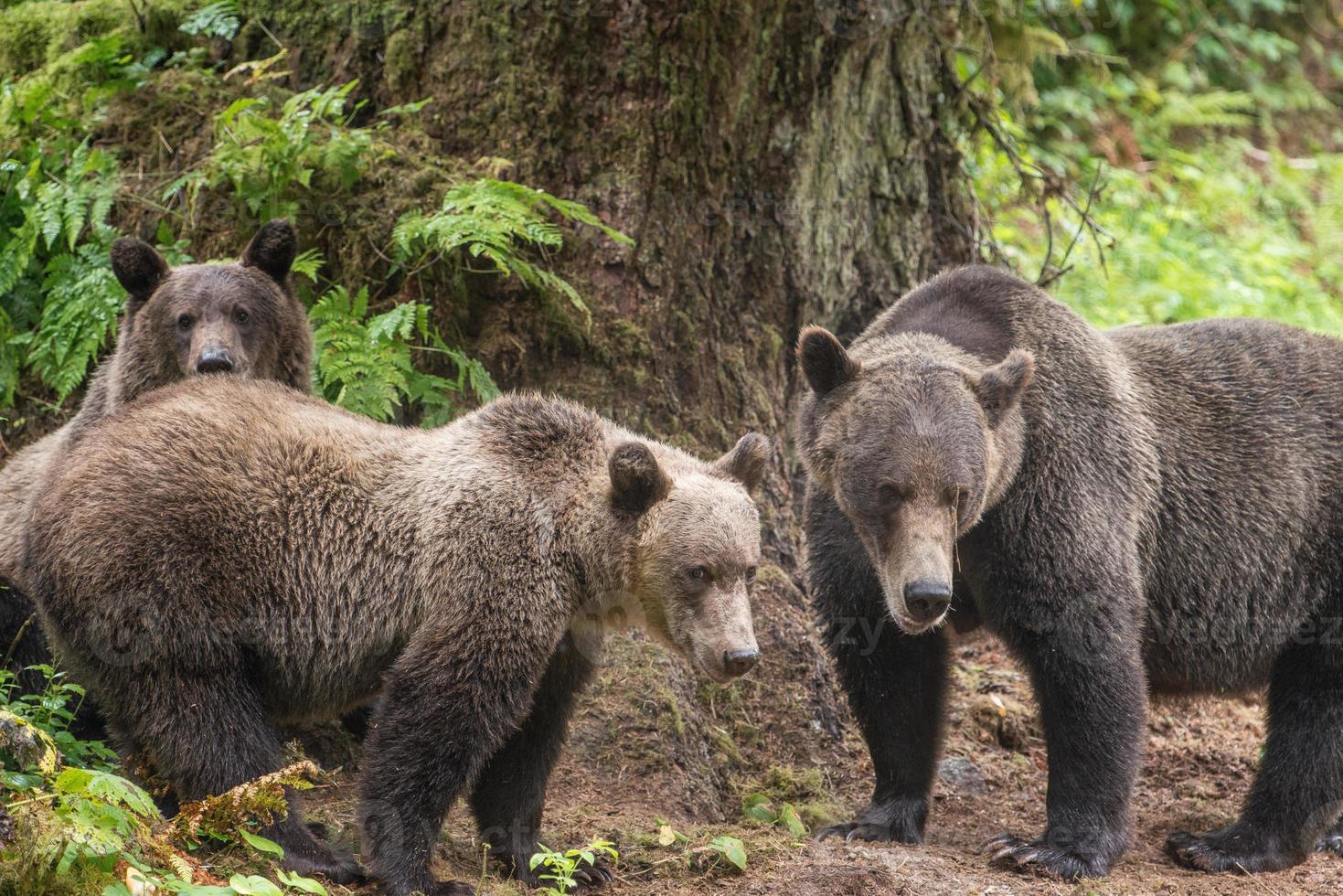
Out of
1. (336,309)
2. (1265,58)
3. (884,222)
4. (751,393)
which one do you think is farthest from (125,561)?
(1265,58)

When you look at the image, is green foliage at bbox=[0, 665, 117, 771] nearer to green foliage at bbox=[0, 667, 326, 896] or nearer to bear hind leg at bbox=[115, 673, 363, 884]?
green foliage at bbox=[0, 667, 326, 896]

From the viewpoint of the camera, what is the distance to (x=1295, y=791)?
7051 millimetres

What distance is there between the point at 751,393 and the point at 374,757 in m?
3.61

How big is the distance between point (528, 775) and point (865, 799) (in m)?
2.27

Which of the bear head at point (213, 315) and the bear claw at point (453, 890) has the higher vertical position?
the bear head at point (213, 315)

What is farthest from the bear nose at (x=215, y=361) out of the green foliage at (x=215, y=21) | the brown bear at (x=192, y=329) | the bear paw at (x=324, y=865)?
the bear paw at (x=324, y=865)

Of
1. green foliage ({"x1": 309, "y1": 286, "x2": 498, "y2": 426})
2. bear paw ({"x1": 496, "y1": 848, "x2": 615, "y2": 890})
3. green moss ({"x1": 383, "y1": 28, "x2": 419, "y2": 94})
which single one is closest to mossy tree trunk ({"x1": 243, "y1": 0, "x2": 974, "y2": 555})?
green moss ({"x1": 383, "y1": 28, "x2": 419, "y2": 94})

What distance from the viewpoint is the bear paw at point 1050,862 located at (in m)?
6.38

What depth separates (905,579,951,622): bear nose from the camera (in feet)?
19.1

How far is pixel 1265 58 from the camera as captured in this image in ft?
63.9

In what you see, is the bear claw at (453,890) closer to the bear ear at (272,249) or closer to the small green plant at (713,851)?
the small green plant at (713,851)

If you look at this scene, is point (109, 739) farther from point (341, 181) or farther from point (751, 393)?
point (751, 393)

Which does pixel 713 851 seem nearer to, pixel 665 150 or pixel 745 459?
pixel 745 459

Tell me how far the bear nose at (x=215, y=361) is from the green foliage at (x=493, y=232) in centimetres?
110
